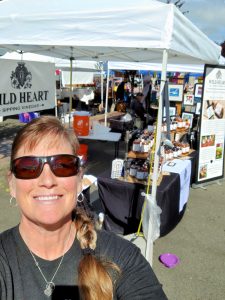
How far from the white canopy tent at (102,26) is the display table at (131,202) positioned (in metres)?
0.77

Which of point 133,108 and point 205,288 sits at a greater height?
point 133,108

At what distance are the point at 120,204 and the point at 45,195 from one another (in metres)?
2.81

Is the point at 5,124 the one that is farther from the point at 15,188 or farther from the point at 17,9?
the point at 15,188

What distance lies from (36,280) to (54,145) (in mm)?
556

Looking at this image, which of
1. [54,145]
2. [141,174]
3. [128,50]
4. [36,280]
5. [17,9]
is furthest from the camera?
[128,50]

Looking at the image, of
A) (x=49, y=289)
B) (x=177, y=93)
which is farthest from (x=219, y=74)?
(x=49, y=289)

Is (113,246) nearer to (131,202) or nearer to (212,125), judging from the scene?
(131,202)

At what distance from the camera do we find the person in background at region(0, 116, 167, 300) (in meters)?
1.24

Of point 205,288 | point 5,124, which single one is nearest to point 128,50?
point 205,288

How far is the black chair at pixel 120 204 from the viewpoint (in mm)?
3871

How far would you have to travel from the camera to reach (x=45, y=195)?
1282mm

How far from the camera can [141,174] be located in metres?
3.93

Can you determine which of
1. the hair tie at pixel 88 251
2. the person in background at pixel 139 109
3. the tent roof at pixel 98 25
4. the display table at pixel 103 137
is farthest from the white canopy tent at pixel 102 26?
the person in background at pixel 139 109

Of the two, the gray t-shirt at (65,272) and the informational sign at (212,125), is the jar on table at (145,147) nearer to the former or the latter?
the informational sign at (212,125)
